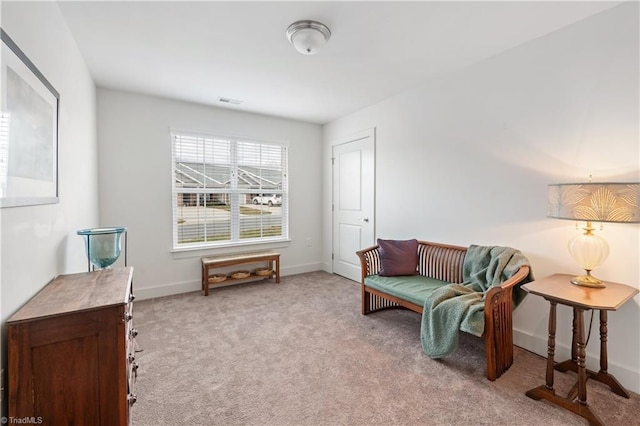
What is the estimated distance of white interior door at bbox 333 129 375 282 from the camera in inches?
157

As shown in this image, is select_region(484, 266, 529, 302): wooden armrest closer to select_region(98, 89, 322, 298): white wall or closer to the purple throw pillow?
the purple throw pillow

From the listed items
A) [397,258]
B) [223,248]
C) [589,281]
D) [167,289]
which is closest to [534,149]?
[589,281]

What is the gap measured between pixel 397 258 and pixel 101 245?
2.55m

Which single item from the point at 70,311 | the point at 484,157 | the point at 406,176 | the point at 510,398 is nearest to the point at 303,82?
the point at 406,176

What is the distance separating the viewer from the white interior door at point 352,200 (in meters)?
3.98

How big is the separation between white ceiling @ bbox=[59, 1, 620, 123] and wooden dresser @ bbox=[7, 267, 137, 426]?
74.4 inches

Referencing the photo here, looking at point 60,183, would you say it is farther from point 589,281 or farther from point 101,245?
point 589,281

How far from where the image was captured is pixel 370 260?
317cm

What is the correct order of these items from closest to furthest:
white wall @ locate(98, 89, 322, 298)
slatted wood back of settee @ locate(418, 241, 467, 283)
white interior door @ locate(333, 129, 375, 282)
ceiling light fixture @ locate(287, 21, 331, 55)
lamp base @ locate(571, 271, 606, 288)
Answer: lamp base @ locate(571, 271, 606, 288), ceiling light fixture @ locate(287, 21, 331, 55), slatted wood back of settee @ locate(418, 241, 467, 283), white wall @ locate(98, 89, 322, 298), white interior door @ locate(333, 129, 375, 282)

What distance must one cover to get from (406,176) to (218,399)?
287cm

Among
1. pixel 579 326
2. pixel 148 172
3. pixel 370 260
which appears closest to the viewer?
pixel 579 326

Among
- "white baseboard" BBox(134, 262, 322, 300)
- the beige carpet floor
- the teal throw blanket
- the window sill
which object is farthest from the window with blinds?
the teal throw blanket

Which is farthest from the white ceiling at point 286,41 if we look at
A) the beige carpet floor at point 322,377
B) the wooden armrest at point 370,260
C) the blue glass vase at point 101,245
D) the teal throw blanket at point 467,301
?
the beige carpet floor at point 322,377

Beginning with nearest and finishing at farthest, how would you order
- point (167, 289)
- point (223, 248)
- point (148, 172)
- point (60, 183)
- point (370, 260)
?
point (60, 183)
point (370, 260)
point (148, 172)
point (167, 289)
point (223, 248)
